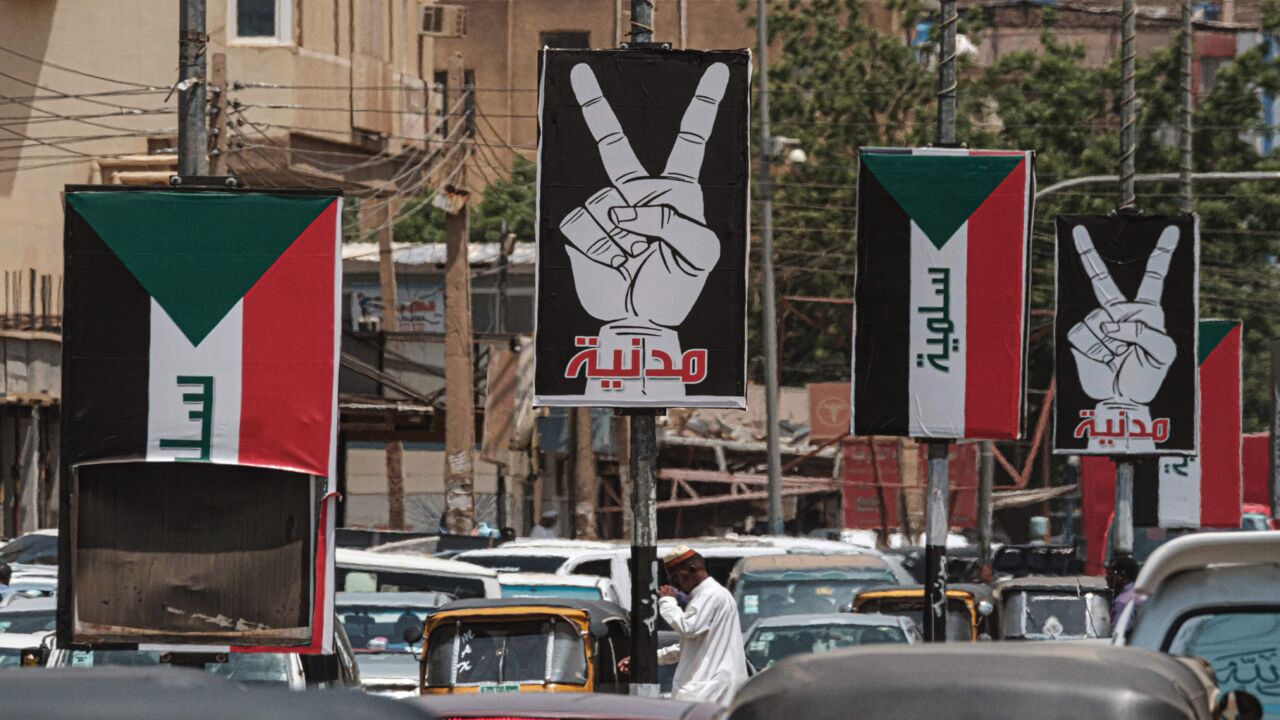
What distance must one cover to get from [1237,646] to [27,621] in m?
9.22

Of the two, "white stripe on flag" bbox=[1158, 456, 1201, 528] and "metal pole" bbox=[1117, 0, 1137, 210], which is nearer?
"white stripe on flag" bbox=[1158, 456, 1201, 528]

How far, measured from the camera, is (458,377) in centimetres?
3278

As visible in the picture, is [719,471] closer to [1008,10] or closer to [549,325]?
[1008,10]

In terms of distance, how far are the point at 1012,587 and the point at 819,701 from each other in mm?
14171

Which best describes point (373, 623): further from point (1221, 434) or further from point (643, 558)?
point (1221, 434)

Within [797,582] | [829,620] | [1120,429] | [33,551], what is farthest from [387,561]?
[1120,429]

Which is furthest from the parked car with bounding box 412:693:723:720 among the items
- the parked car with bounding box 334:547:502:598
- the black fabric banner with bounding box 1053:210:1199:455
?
the black fabric banner with bounding box 1053:210:1199:455

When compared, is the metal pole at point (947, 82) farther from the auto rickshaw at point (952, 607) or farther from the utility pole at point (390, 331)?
the utility pole at point (390, 331)

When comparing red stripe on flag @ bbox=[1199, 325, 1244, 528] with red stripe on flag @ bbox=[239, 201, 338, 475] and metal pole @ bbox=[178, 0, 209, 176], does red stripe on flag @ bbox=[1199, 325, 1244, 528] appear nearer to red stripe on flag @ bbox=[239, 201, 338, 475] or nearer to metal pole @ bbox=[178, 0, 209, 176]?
metal pole @ bbox=[178, 0, 209, 176]

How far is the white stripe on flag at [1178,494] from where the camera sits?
22.9 m

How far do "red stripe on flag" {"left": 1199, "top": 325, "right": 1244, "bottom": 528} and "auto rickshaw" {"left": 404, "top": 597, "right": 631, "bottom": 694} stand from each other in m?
11.0

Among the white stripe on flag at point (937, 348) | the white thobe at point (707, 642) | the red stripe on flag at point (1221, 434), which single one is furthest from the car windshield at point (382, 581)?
the red stripe on flag at point (1221, 434)

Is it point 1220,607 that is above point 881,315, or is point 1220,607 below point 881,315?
below

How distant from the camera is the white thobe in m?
12.1
